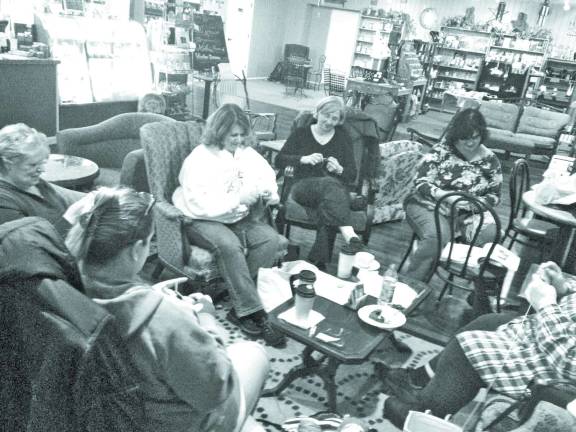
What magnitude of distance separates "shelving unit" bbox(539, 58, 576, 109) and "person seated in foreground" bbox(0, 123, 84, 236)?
429 inches

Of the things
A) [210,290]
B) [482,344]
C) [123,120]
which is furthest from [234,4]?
[482,344]

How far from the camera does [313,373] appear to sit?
7.52ft

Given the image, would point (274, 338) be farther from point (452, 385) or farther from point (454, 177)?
point (454, 177)

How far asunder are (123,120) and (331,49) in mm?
11427

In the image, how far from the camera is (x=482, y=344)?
1963 mm

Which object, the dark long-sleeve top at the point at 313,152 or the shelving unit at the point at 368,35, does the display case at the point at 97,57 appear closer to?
the dark long-sleeve top at the point at 313,152

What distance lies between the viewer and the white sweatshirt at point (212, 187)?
2.71m

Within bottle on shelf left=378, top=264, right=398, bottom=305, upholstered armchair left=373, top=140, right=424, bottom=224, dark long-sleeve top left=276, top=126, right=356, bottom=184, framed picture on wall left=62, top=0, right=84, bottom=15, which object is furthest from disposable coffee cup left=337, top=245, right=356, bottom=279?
framed picture on wall left=62, top=0, right=84, bottom=15

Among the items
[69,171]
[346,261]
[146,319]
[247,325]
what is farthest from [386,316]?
[69,171]

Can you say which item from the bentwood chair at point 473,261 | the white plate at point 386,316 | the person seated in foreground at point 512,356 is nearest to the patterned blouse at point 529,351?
the person seated in foreground at point 512,356

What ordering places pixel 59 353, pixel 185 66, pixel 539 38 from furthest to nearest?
pixel 539 38
pixel 185 66
pixel 59 353

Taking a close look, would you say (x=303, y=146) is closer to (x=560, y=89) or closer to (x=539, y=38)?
(x=560, y=89)

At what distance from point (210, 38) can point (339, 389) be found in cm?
693

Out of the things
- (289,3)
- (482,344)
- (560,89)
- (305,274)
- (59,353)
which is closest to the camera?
(59,353)
